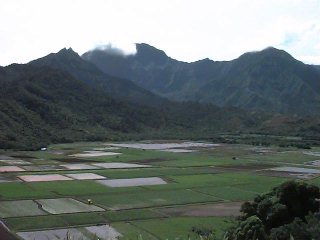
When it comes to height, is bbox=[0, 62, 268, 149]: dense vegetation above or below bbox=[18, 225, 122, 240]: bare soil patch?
above

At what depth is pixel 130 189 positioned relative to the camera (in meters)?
50.9

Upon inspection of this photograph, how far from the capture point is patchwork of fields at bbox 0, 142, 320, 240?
114 feet

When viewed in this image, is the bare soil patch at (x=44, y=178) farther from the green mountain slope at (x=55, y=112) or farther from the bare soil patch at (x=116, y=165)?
the green mountain slope at (x=55, y=112)

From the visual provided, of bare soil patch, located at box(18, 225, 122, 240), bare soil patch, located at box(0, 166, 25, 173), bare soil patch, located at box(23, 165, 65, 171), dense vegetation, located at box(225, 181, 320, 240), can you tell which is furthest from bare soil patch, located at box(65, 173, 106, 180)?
dense vegetation, located at box(225, 181, 320, 240)

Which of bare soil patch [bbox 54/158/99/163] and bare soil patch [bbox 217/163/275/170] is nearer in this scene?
bare soil patch [bbox 217/163/275/170]

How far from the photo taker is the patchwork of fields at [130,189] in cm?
3472

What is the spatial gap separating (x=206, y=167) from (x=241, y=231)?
45789 mm

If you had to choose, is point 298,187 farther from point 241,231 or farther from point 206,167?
point 206,167

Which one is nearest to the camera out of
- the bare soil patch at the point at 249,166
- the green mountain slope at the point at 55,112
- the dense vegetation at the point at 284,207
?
the dense vegetation at the point at 284,207

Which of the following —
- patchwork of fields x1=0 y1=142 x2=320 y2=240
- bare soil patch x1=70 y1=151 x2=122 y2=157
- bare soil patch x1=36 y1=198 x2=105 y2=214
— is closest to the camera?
patchwork of fields x1=0 y1=142 x2=320 y2=240

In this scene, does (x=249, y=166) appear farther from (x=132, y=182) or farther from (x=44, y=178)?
(x=44, y=178)

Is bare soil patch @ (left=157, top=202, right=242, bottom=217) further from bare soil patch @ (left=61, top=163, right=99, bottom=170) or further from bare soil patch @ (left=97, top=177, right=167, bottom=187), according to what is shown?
bare soil patch @ (left=61, top=163, right=99, bottom=170)

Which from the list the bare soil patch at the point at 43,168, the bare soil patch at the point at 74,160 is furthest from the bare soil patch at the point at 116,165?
the bare soil patch at the point at 43,168

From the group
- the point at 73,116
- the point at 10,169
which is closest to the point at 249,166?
the point at 10,169
